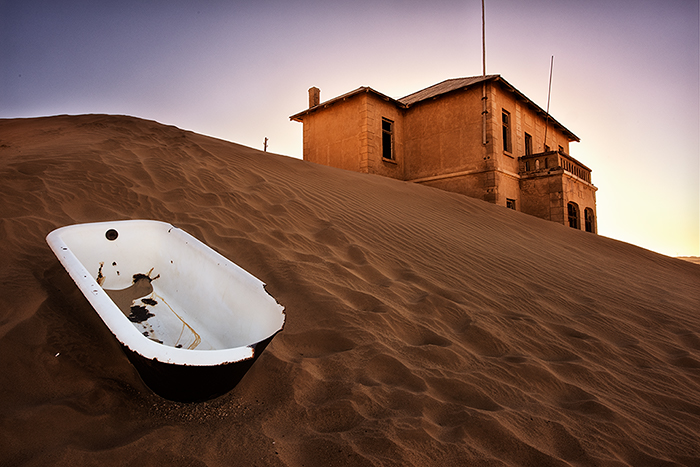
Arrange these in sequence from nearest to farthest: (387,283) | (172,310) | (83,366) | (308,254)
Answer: (83,366) → (172,310) → (387,283) → (308,254)

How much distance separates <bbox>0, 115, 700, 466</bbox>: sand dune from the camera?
161 centimetres

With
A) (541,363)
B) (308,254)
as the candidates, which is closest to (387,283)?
(308,254)

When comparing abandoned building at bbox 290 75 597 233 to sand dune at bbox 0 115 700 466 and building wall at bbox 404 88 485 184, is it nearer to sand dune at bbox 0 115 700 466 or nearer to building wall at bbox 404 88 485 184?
building wall at bbox 404 88 485 184

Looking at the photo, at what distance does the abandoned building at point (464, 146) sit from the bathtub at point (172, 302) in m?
10.8

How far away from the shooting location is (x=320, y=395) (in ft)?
6.46

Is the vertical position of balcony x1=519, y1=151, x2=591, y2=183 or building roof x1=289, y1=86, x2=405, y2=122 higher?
building roof x1=289, y1=86, x2=405, y2=122

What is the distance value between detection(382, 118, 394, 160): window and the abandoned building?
40mm

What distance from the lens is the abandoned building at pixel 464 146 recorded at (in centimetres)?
1267

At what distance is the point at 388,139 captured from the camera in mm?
14742

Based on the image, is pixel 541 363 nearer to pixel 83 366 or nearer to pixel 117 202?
pixel 83 366

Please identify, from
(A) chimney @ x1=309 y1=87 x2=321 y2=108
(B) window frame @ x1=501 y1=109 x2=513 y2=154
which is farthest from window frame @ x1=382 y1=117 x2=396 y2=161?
(B) window frame @ x1=501 y1=109 x2=513 y2=154

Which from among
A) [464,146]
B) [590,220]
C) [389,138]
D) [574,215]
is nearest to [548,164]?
[574,215]

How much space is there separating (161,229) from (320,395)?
2153 millimetres

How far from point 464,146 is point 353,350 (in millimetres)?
12185
